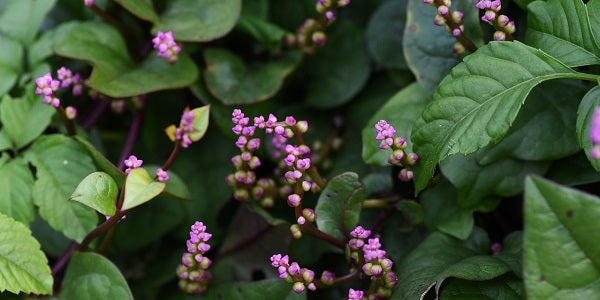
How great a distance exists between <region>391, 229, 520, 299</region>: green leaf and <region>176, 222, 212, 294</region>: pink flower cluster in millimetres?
330

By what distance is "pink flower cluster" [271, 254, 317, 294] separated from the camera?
3.43 ft

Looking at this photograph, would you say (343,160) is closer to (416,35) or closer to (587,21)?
(416,35)

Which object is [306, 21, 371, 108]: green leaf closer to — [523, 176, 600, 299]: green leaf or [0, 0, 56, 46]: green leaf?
[0, 0, 56, 46]: green leaf

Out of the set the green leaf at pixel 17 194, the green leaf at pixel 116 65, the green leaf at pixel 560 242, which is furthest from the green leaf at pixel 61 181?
the green leaf at pixel 560 242

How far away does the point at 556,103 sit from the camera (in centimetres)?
121

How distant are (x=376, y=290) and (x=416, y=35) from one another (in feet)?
1.73

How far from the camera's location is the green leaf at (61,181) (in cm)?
124

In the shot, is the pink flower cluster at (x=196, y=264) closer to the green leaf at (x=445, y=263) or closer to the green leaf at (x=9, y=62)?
the green leaf at (x=445, y=263)

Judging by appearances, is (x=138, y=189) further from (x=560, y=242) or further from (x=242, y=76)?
(x=560, y=242)

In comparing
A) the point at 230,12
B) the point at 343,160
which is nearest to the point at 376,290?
the point at 343,160

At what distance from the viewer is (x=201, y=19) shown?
4.78 feet

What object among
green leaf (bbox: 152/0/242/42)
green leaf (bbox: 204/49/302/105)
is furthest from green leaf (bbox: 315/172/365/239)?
green leaf (bbox: 152/0/242/42)

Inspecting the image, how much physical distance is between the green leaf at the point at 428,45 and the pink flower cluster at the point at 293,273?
467mm

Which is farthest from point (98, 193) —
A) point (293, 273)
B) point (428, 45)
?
point (428, 45)
